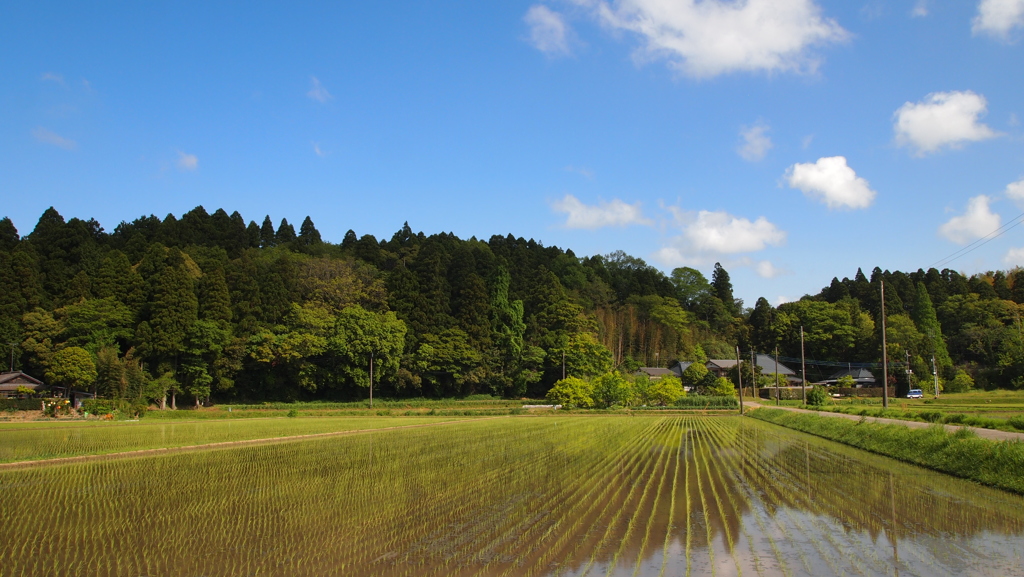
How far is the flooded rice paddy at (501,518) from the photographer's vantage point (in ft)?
18.7

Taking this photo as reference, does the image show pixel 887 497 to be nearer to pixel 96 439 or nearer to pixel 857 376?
pixel 96 439

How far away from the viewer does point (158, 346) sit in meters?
38.8

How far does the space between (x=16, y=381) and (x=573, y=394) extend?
3221 centimetres

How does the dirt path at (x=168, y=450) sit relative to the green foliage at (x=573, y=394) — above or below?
above

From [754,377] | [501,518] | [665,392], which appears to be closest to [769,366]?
[754,377]

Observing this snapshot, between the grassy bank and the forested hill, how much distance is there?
3161 cm

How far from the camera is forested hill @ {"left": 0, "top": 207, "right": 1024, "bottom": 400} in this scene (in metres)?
39.8

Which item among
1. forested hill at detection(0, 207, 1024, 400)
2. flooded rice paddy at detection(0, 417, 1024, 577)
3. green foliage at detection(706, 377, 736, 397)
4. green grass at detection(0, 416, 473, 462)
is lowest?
green foliage at detection(706, 377, 736, 397)

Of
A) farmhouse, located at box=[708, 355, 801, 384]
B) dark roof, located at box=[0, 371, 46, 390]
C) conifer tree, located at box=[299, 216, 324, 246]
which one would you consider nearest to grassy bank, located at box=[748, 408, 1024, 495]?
dark roof, located at box=[0, 371, 46, 390]

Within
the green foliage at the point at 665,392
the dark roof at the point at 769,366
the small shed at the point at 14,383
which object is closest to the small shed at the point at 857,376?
the dark roof at the point at 769,366

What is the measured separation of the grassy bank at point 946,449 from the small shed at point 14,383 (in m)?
40.0

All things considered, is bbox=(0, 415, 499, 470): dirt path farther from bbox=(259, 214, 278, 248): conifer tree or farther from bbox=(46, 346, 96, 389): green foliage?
bbox=(259, 214, 278, 248): conifer tree

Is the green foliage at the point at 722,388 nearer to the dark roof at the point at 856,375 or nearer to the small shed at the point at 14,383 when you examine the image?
the dark roof at the point at 856,375

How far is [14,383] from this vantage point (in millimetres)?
35500
